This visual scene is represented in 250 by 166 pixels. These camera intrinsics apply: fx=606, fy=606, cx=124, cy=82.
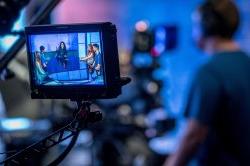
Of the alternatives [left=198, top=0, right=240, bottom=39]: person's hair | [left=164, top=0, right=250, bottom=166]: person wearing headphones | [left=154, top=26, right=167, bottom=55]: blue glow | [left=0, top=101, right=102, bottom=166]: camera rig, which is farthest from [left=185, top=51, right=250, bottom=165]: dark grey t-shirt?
[left=154, top=26, right=167, bottom=55]: blue glow

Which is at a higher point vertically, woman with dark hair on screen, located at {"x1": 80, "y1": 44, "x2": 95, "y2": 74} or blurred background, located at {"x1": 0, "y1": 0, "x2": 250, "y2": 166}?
woman with dark hair on screen, located at {"x1": 80, "y1": 44, "x2": 95, "y2": 74}

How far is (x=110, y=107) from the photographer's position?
5109 millimetres

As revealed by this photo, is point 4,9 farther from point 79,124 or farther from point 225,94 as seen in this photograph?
point 225,94

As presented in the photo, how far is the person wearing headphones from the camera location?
217 cm

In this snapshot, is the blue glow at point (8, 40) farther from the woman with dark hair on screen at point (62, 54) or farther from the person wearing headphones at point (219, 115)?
the person wearing headphones at point (219, 115)

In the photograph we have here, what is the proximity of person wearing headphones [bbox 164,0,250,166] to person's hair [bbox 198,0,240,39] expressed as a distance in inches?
5.5

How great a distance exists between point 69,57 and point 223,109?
1.09 metres

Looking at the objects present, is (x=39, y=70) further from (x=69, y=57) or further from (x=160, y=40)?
(x=160, y=40)

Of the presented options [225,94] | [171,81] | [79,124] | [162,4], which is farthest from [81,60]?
[162,4]

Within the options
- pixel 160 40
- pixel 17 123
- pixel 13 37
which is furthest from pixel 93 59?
pixel 17 123

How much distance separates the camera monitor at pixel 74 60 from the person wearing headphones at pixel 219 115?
0.95m

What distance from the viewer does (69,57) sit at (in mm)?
1222

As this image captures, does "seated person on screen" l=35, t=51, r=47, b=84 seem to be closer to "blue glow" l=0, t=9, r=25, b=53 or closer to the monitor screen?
the monitor screen

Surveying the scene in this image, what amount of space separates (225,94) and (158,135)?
3095 mm
